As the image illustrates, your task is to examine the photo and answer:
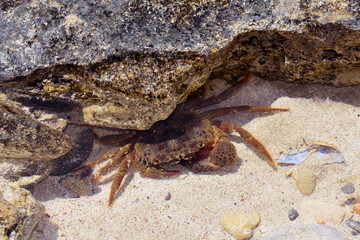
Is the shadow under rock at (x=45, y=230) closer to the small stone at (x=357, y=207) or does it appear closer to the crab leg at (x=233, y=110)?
the crab leg at (x=233, y=110)

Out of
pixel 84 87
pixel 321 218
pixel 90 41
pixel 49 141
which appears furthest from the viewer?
pixel 49 141

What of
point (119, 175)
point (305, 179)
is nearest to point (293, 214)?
point (305, 179)

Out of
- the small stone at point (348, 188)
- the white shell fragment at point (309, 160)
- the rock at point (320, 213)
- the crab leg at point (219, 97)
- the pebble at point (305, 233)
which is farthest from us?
the crab leg at point (219, 97)

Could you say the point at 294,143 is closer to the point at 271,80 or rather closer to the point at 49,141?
the point at 271,80

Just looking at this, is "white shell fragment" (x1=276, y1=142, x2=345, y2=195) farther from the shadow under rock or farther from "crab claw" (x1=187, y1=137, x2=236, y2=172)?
the shadow under rock

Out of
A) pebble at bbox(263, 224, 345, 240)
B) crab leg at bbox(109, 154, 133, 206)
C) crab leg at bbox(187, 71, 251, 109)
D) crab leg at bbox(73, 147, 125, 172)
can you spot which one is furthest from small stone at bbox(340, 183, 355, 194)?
crab leg at bbox(73, 147, 125, 172)

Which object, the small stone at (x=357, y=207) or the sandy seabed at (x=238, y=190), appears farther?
the sandy seabed at (x=238, y=190)

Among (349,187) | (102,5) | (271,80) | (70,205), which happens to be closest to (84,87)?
(102,5)

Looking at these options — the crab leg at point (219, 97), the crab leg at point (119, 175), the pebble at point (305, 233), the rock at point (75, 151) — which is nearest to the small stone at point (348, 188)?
the pebble at point (305, 233)
